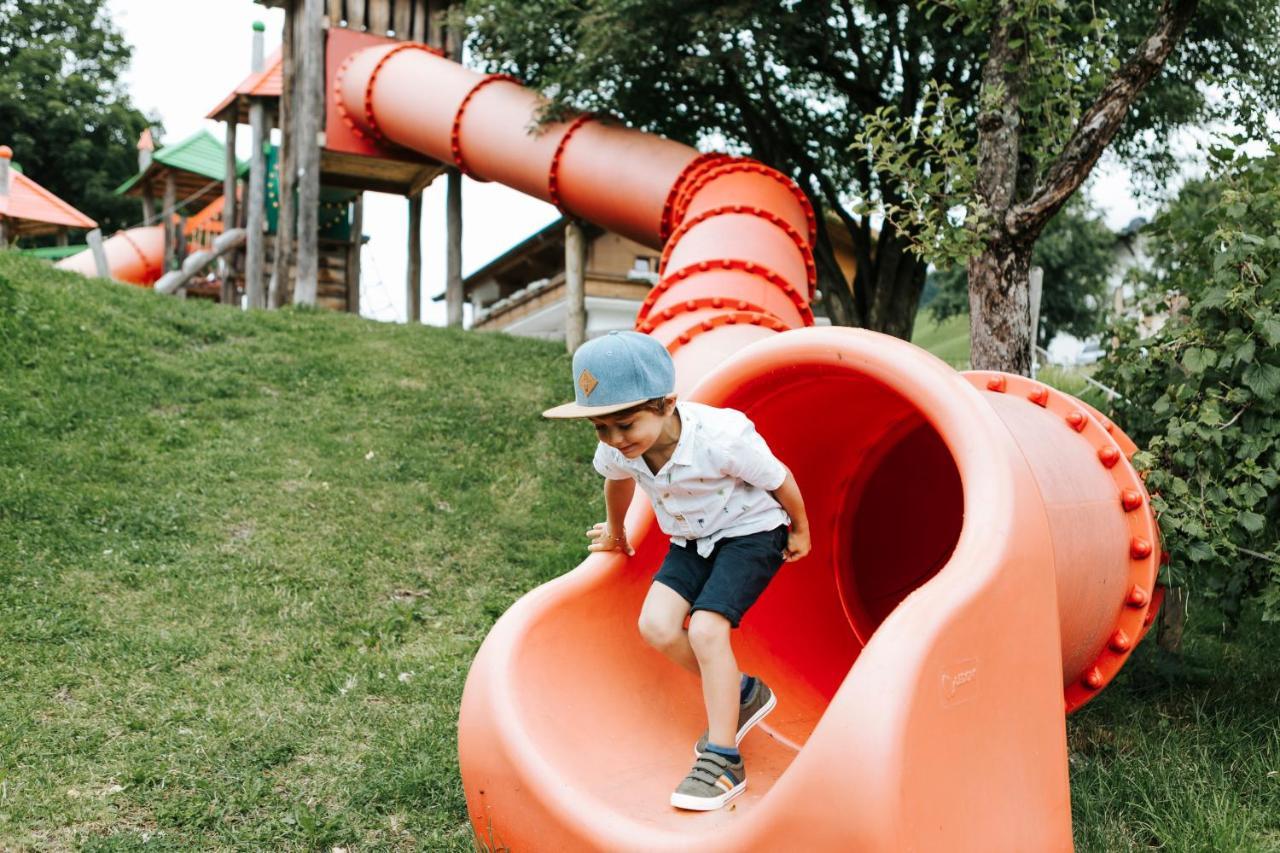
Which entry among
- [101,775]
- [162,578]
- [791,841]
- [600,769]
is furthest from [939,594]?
[162,578]

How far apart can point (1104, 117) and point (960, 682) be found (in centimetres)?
342

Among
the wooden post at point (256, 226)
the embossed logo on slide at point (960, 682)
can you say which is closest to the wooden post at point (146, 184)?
the wooden post at point (256, 226)

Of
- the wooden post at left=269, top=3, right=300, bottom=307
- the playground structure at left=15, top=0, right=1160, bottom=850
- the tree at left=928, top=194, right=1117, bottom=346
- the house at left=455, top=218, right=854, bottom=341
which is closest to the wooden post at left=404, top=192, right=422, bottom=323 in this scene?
the wooden post at left=269, top=3, right=300, bottom=307

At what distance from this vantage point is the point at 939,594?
269 cm

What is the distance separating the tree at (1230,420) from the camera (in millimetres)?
3939

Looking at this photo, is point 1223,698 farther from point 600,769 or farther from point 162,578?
point 162,578

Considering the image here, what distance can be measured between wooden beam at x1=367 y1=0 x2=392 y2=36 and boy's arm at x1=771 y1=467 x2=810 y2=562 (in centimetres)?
1076

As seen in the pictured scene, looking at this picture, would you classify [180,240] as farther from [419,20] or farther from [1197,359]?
[1197,359]

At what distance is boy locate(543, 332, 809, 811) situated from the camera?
3.07m

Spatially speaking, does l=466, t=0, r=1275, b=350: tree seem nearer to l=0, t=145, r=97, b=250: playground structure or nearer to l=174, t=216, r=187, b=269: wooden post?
l=174, t=216, r=187, b=269: wooden post

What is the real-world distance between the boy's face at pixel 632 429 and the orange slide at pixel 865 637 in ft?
2.04

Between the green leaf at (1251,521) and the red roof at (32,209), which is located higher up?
the red roof at (32,209)

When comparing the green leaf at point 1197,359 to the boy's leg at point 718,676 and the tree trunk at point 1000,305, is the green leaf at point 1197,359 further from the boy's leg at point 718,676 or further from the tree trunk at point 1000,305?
the boy's leg at point 718,676

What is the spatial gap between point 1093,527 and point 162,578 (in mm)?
4174
